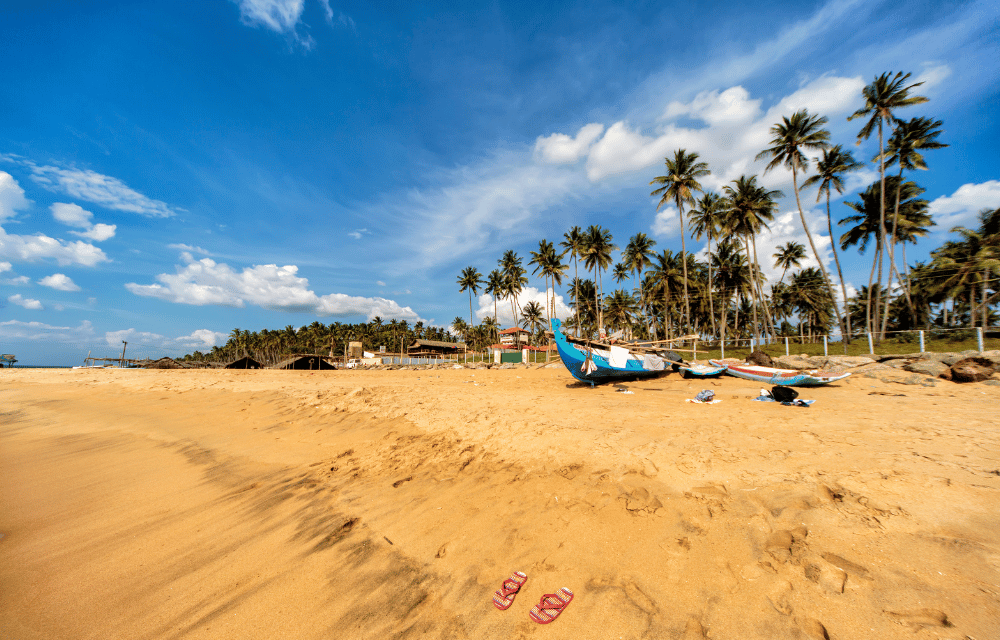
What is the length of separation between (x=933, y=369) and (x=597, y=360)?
464 inches

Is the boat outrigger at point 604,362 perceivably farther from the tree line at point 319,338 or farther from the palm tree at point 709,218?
the tree line at point 319,338

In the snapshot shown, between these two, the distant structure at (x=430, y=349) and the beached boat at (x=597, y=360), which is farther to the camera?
the distant structure at (x=430, y=349)

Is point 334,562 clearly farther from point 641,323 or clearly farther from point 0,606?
point 641,323

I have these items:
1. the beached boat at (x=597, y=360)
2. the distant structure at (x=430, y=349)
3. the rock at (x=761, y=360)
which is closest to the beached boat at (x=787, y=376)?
the beached boat at (x=597, y=360)

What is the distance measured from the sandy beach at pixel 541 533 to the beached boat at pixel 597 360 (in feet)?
21.1

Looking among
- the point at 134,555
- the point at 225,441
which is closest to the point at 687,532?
the point at 134,555

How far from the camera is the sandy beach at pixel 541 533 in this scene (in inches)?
97.3

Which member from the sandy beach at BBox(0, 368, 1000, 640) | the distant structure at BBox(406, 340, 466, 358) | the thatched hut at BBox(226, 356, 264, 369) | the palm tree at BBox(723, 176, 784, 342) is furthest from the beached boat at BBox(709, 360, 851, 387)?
the distant structure at BBox(406, 340, 466, 358)

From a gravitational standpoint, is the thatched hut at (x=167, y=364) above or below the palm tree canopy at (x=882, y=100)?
below

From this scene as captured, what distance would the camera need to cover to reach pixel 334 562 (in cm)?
338

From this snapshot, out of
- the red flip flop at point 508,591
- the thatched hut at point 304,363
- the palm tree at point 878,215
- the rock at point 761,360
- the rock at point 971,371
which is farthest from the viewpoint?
the thatched hut at point 304,363

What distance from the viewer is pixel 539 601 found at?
8.86ft

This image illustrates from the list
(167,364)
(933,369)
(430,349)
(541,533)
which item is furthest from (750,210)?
(167,364)

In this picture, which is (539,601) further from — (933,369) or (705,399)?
(933,369)
